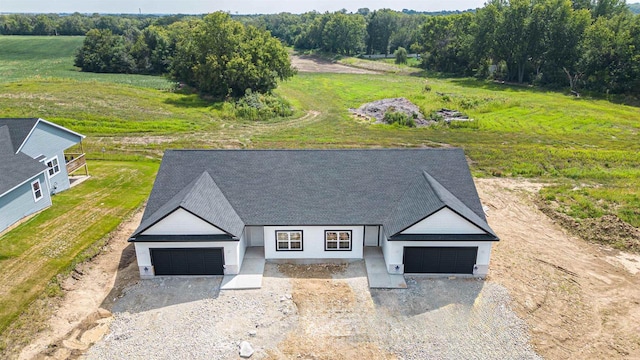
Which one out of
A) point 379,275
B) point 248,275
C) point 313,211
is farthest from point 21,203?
point 379,275

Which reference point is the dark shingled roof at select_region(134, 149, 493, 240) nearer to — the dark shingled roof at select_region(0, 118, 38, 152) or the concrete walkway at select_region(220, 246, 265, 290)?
the concrete walkway at select_region(220, 246, 265, 290)

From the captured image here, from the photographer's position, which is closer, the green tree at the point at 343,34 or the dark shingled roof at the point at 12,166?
the dark shingled roof at the point at 12,166

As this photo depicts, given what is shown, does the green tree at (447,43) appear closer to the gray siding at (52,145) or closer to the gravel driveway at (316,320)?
the gray siding at (52,145)

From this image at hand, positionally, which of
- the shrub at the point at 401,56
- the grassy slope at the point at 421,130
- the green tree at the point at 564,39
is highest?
the green tree at the point at 564,39

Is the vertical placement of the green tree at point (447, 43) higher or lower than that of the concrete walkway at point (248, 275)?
higher

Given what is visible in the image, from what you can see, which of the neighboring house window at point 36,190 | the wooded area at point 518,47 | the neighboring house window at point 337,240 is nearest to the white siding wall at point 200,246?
the neighboring house window at point 337,240

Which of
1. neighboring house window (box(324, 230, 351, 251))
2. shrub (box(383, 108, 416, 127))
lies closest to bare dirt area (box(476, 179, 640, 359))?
neighboring house window (box(324, 230, 351, 251))

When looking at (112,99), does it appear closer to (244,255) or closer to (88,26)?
(244,255)
